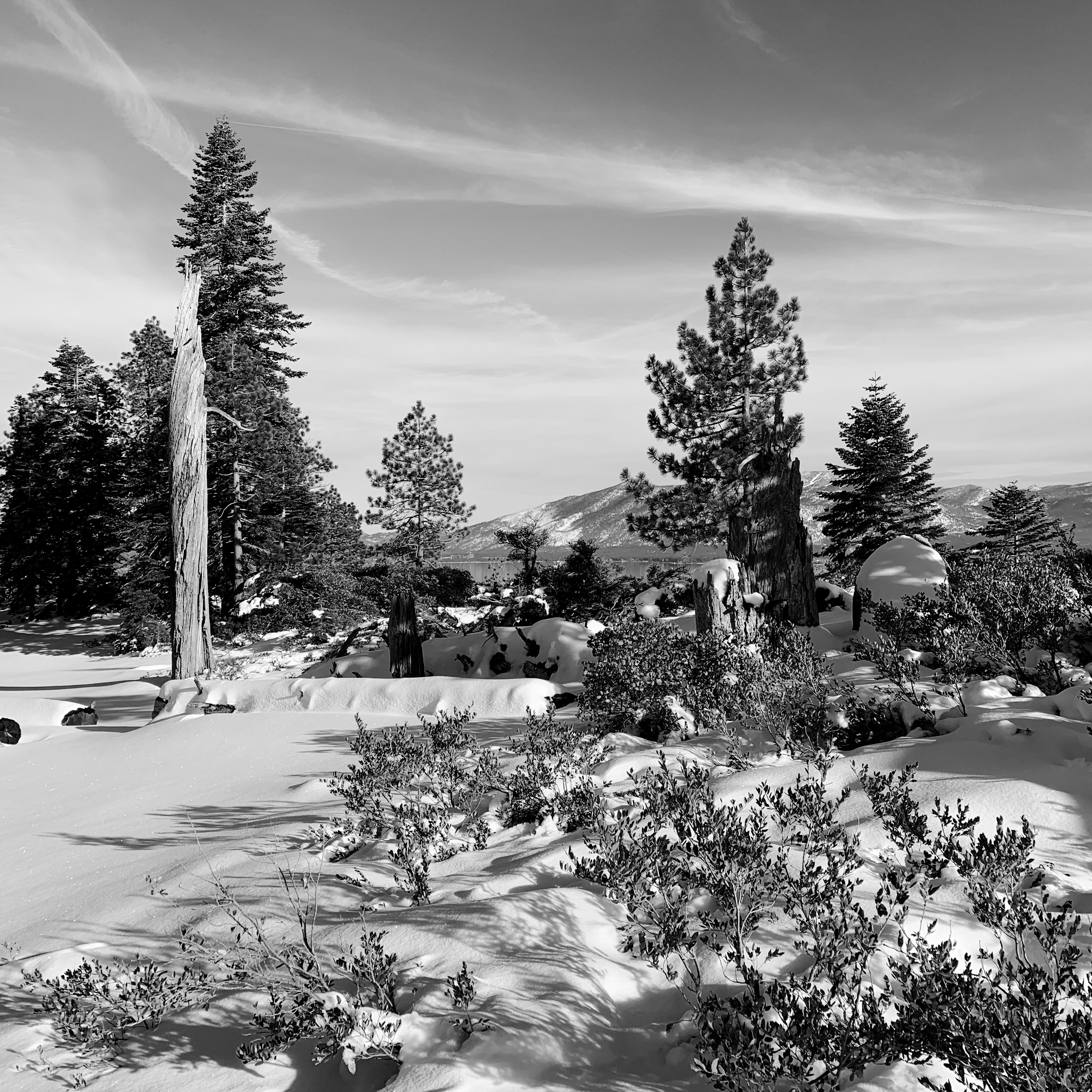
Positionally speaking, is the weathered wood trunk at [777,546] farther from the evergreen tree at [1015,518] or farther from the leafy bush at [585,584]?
the evergreen tree at [1015,518]

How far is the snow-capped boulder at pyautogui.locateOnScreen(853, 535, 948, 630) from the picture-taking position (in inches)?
376

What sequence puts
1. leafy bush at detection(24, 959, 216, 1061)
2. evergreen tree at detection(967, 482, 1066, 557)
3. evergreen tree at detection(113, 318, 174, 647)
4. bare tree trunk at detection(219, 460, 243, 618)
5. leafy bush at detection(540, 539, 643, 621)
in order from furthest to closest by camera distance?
evergreen tree at detection(967, 482, 1066, 557) → bare tree trunk at detection(219, 460, 243, 618) → evergreen tree at detection(113, 318, 174, 647) → leafy bush at detection(540, 539, 643, 621) → leafy bush at detection(24, 959, 216, 1061)

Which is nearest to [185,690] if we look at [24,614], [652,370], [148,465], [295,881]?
[295,881]

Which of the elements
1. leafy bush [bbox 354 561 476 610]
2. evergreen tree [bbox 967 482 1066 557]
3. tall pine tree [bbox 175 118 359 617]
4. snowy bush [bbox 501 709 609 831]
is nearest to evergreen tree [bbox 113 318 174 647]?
tall pine tree [bbox 175 118 359 617]

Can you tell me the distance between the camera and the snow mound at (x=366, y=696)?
761cm

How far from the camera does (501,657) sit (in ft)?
36.4

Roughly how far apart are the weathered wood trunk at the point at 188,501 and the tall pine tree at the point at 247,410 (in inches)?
332

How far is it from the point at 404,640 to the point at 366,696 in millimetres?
3030

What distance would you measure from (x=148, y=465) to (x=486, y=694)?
57.9ft

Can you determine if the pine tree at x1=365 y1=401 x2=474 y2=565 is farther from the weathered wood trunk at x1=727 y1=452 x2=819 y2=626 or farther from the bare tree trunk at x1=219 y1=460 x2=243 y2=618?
the weathered wood trunk at x1=727 y1=452 x2=819 y2=626

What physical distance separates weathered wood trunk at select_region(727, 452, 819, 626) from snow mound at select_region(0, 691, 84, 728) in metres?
9.72

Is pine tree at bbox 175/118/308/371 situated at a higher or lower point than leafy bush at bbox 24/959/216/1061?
higher

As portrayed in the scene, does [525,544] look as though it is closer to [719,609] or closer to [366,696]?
[719,609]

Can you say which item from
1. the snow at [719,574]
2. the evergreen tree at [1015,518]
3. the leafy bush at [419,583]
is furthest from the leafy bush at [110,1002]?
the evergreen tree at [1015,518]
